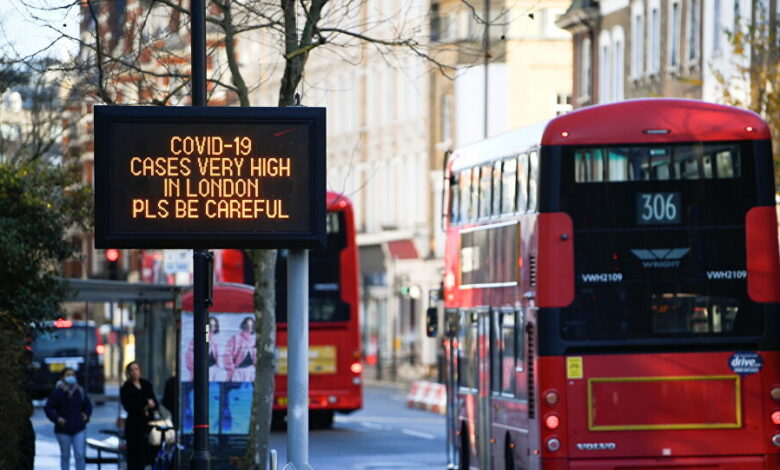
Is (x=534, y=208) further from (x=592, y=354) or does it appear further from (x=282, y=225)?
(x=282, y=225)

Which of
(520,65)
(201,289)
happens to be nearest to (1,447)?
(201,289)

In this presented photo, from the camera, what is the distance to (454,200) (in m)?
27.2

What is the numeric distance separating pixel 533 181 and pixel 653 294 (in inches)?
66.4

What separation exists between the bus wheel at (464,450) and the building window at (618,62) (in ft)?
99.6

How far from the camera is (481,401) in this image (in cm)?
2516

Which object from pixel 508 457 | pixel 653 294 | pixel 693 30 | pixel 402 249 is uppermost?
pixel 693 30

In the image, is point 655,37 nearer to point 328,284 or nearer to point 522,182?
point 328,284

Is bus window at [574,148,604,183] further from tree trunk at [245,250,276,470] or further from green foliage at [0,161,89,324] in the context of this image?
green foliage at [0,161,89,324]

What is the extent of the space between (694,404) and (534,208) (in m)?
2.47

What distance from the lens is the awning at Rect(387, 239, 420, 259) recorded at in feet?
253

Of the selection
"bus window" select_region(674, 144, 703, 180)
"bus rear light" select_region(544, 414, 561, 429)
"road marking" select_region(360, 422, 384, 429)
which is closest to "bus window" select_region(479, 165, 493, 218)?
"bus window" select_region(674, 144, 703, 180)

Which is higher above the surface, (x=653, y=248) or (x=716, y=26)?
(x=716, y=26)

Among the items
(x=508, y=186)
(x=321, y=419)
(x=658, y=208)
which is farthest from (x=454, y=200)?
(x=321, y=419)

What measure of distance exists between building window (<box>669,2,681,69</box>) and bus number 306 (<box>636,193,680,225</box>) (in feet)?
101
